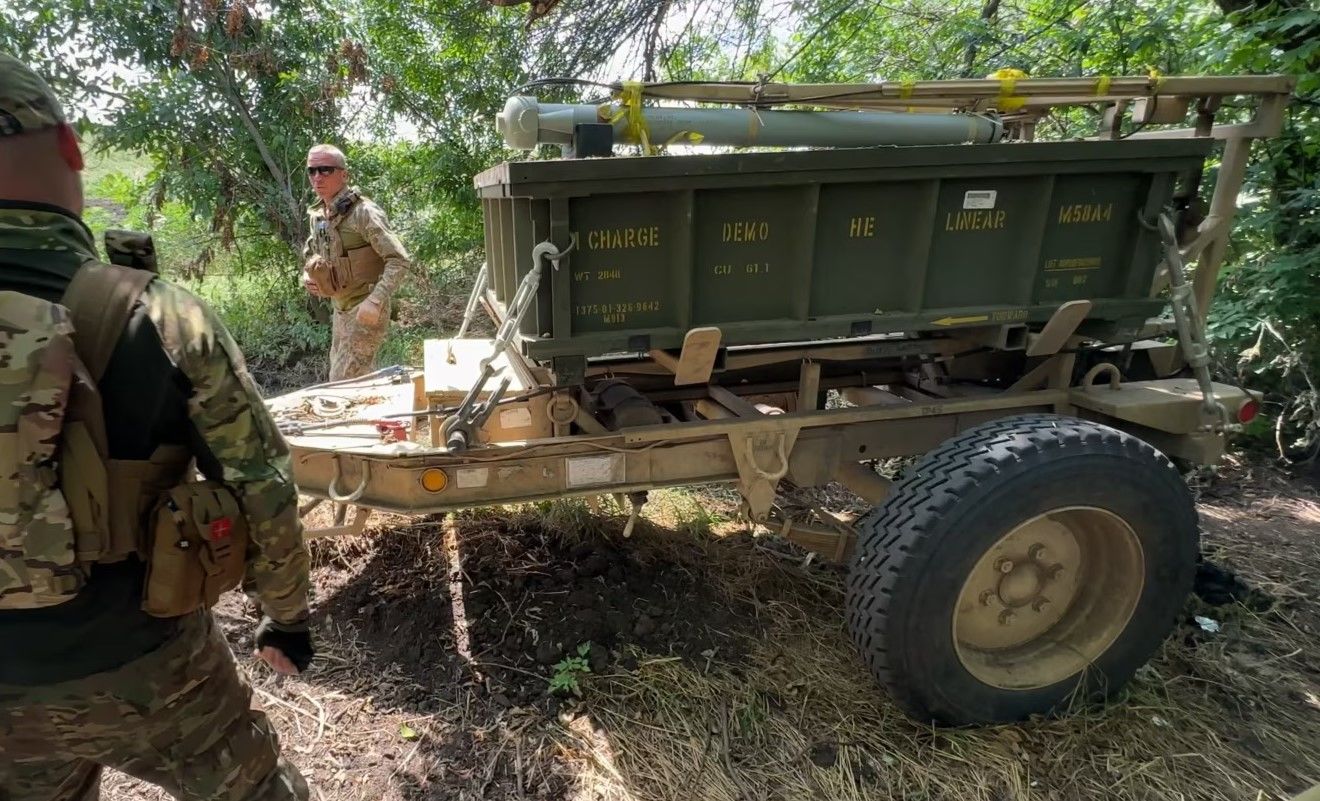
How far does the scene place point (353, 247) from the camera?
490cm

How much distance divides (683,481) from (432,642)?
3.97 feet

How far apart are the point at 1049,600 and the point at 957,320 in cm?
110

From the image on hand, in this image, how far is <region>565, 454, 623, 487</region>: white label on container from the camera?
106 inches

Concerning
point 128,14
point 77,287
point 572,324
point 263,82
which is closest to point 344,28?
point 263,82

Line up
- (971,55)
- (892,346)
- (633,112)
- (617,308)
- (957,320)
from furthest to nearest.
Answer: (971,55) < (892,346) < (957,320) < (633,112) < (617,308)

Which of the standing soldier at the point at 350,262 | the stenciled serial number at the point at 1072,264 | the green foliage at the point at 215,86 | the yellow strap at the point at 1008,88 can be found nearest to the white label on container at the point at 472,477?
the stenciled serial number at the point at 1072,264

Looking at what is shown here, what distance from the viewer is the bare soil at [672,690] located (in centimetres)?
262

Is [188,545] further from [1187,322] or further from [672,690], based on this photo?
[1187,322]

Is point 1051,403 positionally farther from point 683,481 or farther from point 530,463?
point 530,463

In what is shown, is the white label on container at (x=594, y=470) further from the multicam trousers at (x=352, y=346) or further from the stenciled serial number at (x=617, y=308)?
the multicam trousers at (x=352, y=346)

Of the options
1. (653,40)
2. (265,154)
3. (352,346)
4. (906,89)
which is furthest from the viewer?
(265,154)

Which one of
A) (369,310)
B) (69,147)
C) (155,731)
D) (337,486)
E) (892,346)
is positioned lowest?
(155,731)

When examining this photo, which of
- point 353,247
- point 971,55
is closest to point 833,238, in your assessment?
point 353,247

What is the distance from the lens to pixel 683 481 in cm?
284
